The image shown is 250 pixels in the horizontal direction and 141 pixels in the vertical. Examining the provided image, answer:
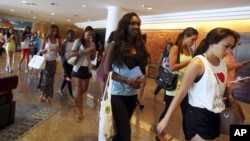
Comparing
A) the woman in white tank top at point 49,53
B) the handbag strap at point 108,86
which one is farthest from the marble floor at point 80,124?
the handbag strap at point 108,86

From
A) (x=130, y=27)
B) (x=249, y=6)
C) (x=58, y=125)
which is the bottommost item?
(x=58, y=125)

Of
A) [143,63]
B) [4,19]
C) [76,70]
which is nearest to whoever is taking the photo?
[143,63]

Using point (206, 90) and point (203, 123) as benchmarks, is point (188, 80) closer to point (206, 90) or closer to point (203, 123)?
point (206, 90)

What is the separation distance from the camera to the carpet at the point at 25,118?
3.03 m

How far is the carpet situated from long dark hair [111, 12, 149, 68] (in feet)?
5.57

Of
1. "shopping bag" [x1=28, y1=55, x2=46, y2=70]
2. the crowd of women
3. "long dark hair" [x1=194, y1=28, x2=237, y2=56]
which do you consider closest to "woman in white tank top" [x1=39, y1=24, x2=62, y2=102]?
"shopping bag" [x1=28, y1=55, x2=46, y2=70]

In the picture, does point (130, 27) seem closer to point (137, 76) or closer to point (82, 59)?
point (137, 76)

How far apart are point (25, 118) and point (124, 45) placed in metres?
2.23

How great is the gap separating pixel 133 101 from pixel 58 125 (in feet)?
5.50

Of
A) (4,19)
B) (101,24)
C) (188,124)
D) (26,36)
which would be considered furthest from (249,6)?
(4,19)

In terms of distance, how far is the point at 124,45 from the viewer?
89.2 inches

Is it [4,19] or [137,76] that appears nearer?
[137,76]

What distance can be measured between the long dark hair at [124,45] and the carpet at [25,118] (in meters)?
1.70

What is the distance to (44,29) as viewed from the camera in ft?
84.3
